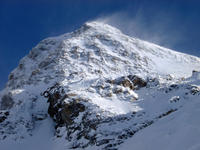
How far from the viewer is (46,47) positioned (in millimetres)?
69875

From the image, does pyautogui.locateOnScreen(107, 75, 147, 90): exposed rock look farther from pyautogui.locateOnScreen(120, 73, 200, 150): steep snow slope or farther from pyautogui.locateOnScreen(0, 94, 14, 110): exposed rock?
pyautogui.locateOnScreen(120, 73, 200, 150): steep snow slope

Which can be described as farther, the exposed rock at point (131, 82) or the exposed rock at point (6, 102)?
the exposed rock at point (6, 102)

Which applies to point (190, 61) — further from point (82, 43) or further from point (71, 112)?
point (71, 112)

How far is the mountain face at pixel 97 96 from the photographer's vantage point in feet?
74.5

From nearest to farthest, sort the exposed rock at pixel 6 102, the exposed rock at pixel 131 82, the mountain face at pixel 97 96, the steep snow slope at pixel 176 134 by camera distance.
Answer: the steep snow slope at pixel 176 134 < the mountain face at pixel 97 96 < the exposed rock at pixel 131 82 < the exposed rock at pixel 6 102

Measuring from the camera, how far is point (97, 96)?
33094mm

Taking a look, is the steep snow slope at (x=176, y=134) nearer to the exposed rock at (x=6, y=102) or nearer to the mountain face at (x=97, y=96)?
the mountain face at (x=97, y=96)

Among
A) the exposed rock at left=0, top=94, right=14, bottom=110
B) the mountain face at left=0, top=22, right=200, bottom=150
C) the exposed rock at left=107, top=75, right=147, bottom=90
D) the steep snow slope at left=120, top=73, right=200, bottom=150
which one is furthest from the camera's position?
the exposed rock at left=0, top=94, right=14, bottom=110

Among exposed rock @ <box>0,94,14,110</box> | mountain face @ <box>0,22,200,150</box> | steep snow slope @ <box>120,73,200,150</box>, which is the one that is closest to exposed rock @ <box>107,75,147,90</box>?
mountain face @ <box>0,22,200,150</box>

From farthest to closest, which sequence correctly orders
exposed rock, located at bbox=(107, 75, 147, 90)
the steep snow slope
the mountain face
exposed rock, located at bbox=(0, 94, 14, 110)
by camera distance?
exposed rock, located at bbox=(0, 94, 14, 110)
exposed rock, located at bbox=(107, 75, 147, 90)
the mountain face
the steep snow slope

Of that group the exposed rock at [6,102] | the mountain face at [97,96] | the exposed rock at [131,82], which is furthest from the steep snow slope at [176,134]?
the exposed rock at [6,102]

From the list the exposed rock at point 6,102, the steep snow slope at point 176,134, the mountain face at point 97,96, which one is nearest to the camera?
the steep snow slope at point 176,134

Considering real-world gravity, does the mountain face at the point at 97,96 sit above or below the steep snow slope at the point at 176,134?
above

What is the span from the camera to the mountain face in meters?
22.7
